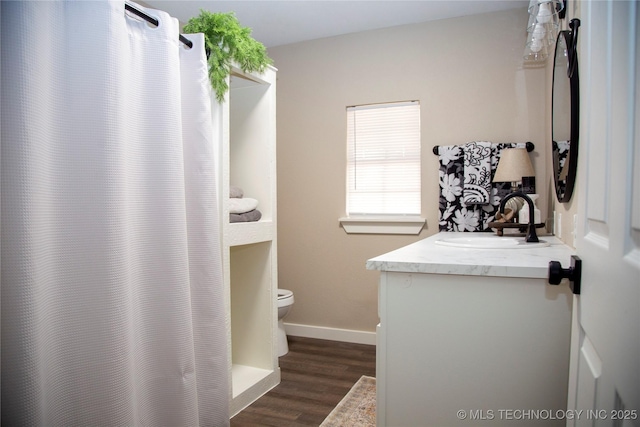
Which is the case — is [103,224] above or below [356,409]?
above

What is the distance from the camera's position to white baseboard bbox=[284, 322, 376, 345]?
3455 mm

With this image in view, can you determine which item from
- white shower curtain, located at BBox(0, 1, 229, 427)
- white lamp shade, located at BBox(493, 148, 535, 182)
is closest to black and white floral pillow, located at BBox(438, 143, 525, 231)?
white lamp shade, located at BBox(493, 148, 535, 182)

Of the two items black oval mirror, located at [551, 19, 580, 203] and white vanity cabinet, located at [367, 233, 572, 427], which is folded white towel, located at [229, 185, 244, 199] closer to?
white vanity cabinet, located at [367, 233, 572, 427]

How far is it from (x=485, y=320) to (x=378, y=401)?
0.44 metres

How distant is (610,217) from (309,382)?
7.63ft

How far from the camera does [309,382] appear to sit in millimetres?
2676

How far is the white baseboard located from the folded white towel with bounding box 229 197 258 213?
1578mm

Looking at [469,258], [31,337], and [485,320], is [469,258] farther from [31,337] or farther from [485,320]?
[31,337]

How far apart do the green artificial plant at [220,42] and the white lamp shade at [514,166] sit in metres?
1.73

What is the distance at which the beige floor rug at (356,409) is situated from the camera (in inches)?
84.4

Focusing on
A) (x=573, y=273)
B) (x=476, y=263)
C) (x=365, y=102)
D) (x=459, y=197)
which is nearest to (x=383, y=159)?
(x=365, y=102)

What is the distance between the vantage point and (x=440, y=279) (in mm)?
1354

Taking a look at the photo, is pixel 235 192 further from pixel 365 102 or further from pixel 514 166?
pixel 514 166

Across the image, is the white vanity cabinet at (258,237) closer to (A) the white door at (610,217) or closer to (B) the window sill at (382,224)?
(B) the window sill at (382,224)
